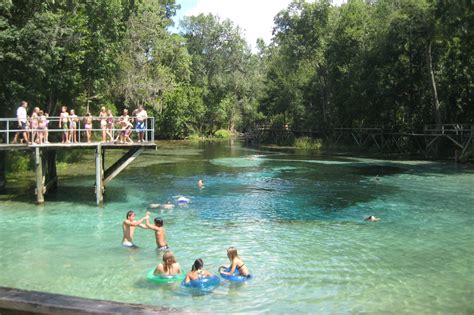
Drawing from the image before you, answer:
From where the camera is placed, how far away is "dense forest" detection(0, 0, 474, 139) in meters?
31.0

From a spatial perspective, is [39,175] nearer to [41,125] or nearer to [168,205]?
[41,125]

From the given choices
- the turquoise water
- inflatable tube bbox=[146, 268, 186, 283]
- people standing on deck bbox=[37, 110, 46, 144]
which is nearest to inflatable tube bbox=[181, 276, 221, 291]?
the turquoise water

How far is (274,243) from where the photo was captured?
55.4 feet

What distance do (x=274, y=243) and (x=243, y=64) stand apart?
92.5m

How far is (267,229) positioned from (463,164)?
96.0ft

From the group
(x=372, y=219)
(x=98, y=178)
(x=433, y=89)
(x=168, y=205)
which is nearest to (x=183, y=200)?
(x=168, y=205)

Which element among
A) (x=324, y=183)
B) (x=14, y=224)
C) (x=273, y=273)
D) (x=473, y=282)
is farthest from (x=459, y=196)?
(x=14, y=224)

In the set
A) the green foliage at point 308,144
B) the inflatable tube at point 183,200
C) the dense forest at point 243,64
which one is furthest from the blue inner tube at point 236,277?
the green foliage at point 308,144

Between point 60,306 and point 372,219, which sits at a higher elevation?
point 60,306

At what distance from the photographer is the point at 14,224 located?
19.3 meters

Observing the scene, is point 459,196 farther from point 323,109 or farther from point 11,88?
point 323,109

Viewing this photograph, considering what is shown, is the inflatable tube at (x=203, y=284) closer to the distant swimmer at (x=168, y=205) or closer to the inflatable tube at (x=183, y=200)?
the distant swimmer at (x=168, y=205)

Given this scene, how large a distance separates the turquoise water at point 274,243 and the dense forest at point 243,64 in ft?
29.7

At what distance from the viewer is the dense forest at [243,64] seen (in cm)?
3097
